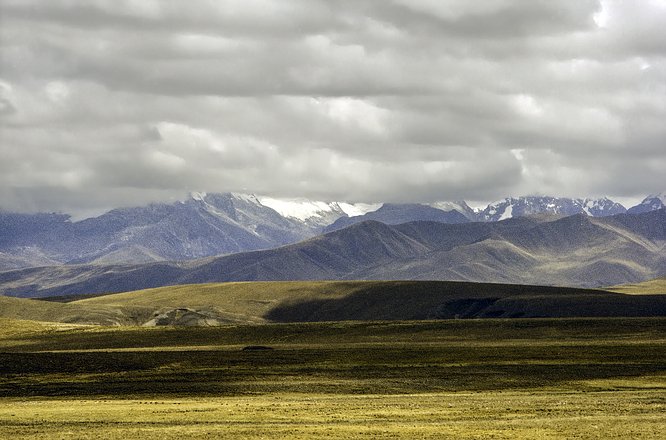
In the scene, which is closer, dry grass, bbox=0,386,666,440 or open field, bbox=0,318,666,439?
dry grass, bbox=0,386,666,440

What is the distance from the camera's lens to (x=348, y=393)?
7875cm

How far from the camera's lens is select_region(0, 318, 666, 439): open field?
189 feet

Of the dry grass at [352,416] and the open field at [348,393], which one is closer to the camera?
the dry grass at [352,416]

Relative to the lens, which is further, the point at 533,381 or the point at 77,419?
the point at 533,381

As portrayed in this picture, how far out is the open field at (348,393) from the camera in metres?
57.6

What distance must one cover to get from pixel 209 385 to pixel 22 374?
61.7 feet

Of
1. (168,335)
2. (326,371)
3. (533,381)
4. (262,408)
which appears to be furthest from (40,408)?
(168,335)

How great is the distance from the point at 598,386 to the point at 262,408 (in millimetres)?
28549

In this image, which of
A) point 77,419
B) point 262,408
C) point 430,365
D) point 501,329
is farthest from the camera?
point 501,329

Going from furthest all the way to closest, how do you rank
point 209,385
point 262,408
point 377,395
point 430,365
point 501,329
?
point 501,329, point 430,365, point 209,385, point 377,395, point 262,408

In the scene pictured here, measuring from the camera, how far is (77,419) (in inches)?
2469

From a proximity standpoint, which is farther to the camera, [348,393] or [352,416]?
[348,393]

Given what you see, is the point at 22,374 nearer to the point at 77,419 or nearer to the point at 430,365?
the point at 77,419

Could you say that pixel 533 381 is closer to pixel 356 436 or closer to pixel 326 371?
pixel 326 371
